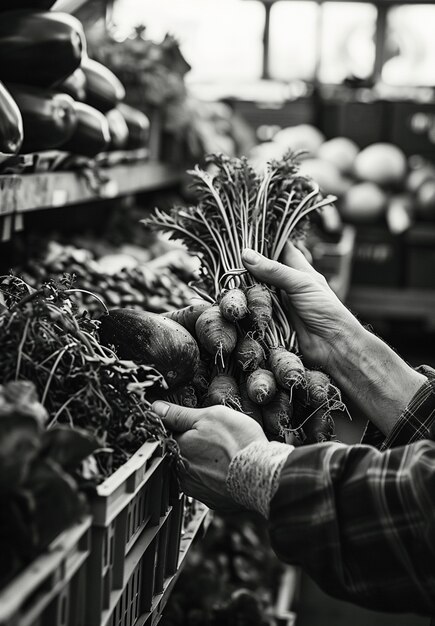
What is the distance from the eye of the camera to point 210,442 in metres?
1.58

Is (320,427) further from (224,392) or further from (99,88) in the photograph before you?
(99,88)

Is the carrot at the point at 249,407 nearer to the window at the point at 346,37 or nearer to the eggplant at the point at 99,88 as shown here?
the eggplant at the point at 99,88

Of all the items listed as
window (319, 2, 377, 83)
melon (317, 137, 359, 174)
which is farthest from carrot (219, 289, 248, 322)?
window (319, 2, 377, 83)

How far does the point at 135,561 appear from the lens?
1486 mm

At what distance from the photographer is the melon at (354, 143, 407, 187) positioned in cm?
633

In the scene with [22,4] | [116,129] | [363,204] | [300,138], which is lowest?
[363,204]

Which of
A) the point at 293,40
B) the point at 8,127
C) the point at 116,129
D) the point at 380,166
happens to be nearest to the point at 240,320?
the point at 8,127

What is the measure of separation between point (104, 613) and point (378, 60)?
793 cm

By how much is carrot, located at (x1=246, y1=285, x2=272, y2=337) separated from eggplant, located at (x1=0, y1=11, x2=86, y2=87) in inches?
37.5

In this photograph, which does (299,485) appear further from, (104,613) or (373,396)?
(373,396)

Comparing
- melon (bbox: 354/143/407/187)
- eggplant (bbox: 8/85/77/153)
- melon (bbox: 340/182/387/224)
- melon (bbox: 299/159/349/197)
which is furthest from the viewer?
melon (bbox: 354/143/407/187)

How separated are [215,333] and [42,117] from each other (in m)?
0.88

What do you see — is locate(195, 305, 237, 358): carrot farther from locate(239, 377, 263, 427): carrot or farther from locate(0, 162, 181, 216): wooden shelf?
locate(0, 162, 181, 216): wooden shelf

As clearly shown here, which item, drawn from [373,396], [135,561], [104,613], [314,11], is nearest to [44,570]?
[104,613]
